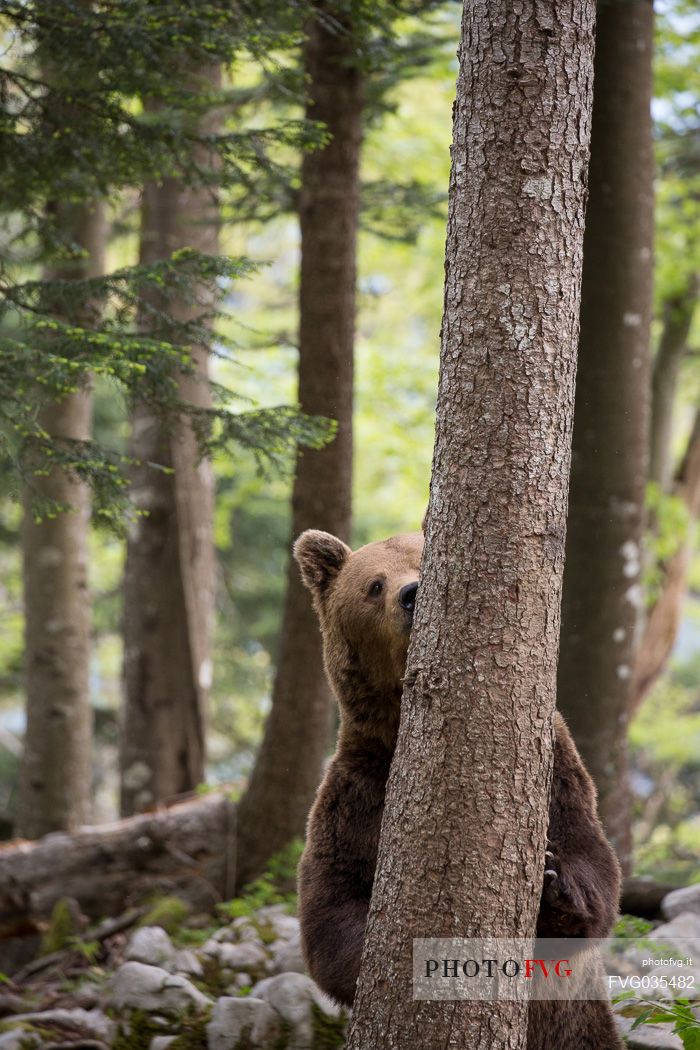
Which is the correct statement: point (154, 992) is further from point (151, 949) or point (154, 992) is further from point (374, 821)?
point (374, 821)

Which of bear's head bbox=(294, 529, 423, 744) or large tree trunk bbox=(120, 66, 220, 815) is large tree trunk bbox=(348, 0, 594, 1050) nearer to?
bear's head bbox=(294, 529, 423, 744)

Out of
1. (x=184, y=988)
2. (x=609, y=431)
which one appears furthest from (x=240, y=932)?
(x=609, y=431)

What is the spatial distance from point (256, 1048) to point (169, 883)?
2915 millimetres

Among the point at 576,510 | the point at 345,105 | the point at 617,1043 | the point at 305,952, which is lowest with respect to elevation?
the point at 617,1043

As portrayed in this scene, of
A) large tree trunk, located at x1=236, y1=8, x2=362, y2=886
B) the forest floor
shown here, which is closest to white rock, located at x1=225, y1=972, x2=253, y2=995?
the forest floor

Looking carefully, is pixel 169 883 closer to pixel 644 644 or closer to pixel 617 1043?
pixel 617 1043

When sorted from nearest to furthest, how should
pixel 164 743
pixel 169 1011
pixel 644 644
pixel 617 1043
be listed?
1. pixel 617 1043
2. pixel 169 1011
3. pixel 164 743
4. pixel 644 644

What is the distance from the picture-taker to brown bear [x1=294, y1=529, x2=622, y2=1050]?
3561 millimetres

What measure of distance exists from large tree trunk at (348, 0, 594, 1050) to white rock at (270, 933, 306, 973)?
2.38m

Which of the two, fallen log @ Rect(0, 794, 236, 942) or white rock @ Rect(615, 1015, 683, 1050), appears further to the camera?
fallen log @ Rect(0, 794, 236, 942)

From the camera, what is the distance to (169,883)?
7109 millimetres

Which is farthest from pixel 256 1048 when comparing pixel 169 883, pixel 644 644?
pixel 644 644

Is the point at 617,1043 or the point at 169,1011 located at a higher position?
the point at 617,1043

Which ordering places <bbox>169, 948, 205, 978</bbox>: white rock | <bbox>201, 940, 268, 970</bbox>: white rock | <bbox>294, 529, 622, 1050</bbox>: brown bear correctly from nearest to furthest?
<bbox>294, 529, 622, 1050</bbox>: brown bear → <bbox>169, 948, 205, 978</bbox>: white rock → <bbox>201, 940, 268, 970</bbox>: white rock
